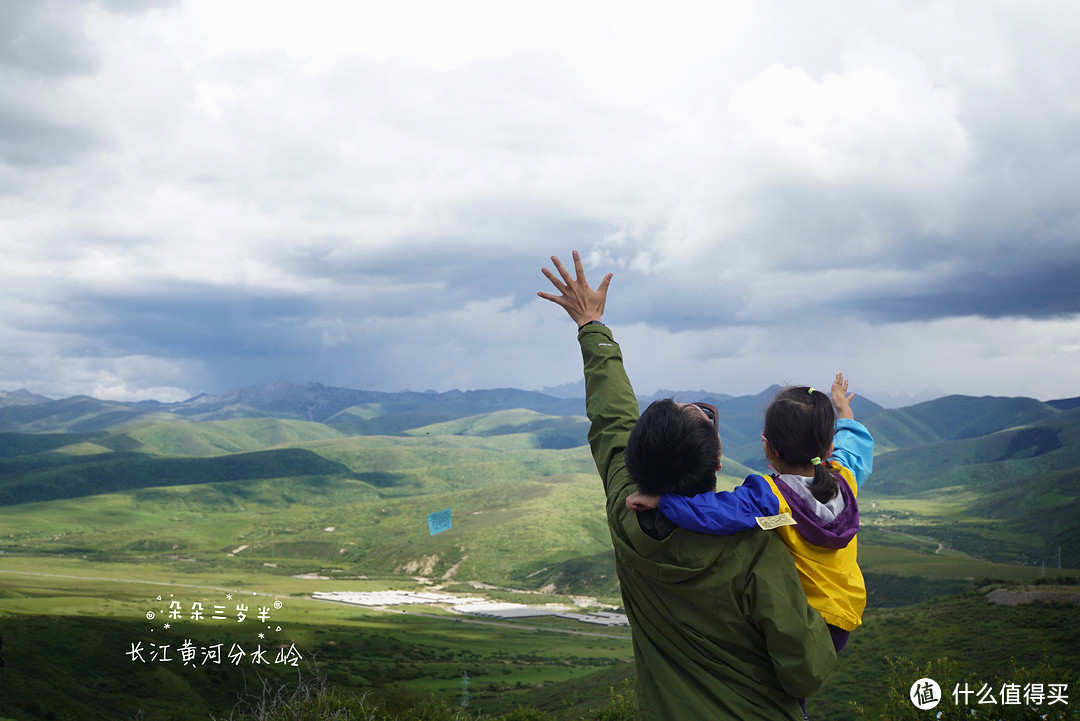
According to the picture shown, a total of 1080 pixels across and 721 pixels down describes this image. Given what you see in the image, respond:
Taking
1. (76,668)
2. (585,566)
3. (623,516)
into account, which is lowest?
(585,566)

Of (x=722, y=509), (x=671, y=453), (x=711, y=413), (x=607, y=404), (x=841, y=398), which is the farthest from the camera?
(x=841, y=398)

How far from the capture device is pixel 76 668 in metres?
64.2

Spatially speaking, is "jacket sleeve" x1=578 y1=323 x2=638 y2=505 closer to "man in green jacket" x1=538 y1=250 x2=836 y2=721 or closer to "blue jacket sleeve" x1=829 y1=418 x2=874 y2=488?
"man in green jacket" x1=538 y1=250 x2=836 y2=721

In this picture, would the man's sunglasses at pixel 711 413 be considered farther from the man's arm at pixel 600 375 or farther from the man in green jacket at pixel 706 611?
the man's arm at pixel 600 375

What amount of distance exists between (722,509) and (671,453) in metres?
0.40

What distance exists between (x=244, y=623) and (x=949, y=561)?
4657 inches

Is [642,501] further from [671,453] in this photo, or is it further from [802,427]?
[802,427]

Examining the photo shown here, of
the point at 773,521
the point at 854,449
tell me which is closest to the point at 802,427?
the point at 854,449

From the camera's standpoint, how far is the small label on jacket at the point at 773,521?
371 cm

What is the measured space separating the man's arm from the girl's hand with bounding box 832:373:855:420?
1743mm

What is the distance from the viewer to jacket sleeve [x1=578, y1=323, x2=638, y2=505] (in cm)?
461

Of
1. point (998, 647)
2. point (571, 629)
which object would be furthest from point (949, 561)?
point (998, 647)

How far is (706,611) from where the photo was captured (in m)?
3.96

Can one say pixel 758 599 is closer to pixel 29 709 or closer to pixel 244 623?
pixel 29 709
